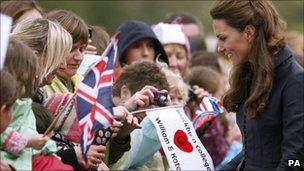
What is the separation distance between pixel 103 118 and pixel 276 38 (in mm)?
1512

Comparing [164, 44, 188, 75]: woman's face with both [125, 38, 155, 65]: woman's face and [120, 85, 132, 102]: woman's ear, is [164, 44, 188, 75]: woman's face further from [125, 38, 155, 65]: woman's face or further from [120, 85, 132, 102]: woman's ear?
[120, 85, 132, 102]: woman's ear

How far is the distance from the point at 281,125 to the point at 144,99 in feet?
2.85

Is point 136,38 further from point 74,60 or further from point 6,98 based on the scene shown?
point 6,98

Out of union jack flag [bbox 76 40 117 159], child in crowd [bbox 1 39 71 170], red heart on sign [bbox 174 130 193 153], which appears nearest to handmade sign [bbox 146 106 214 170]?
red heart on sign [bbox 174 130 193 153]

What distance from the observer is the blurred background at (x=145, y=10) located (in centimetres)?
2300

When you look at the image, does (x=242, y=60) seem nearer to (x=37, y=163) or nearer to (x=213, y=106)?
(x=213, y=106)

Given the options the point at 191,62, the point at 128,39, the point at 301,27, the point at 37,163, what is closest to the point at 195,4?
the point at 301,27

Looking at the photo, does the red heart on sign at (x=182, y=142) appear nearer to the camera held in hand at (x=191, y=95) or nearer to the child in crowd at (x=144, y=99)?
the child in crowd at (x=144, y=99)

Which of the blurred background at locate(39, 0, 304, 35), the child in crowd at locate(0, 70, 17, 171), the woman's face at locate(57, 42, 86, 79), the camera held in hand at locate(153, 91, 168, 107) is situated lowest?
the blurred background at locate(39, 0, 304, 35)

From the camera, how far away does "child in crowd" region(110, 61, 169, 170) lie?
720 centimetres

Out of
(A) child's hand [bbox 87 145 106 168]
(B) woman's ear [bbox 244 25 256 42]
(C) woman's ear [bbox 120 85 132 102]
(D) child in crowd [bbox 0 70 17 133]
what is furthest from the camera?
(C) woman's ear [bbox 120 85 132 102]

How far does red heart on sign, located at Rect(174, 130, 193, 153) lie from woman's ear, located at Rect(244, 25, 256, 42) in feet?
2.77

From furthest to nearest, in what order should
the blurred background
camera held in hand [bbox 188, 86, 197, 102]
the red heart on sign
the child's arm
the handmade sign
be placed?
1. the blurred background
2. camera held in hand [bbox 188, 86, 197, 102]
3. the red heart on sign
4. the handmade sign
5. the child's arm

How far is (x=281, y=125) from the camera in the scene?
6797mm
